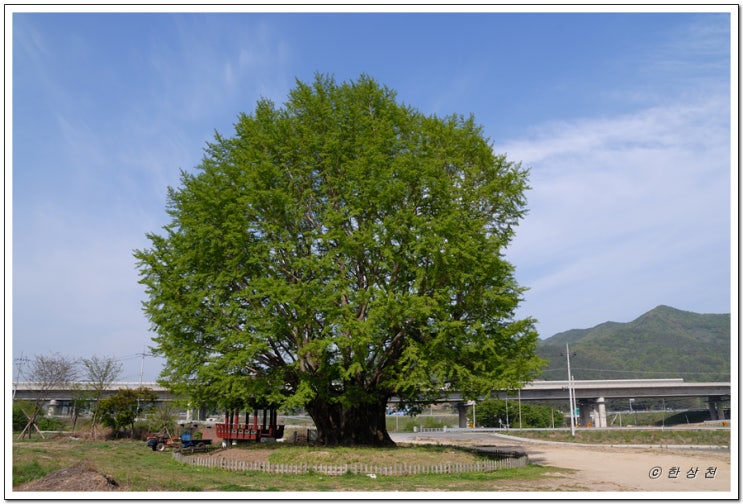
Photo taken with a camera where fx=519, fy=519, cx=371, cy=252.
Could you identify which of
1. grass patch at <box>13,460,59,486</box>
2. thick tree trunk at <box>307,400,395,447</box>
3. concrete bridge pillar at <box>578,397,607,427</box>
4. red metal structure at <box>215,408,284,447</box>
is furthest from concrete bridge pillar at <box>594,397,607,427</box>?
grass patch at <box>13,460,59,486</box>

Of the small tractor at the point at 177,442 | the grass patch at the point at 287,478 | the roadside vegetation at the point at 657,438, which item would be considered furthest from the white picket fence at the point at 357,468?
the roadside vegetation at the point at 657,438

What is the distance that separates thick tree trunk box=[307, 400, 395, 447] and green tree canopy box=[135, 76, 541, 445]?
0.24ft

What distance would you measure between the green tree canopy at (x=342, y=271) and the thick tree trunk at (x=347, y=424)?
74mm

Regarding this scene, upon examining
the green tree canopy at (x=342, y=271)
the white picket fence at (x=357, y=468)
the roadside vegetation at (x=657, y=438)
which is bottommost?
the roadside vegetation at (x=657, y=438)

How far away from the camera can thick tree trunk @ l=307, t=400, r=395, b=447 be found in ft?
79.7

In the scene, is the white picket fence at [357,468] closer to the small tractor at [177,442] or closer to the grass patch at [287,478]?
the grass patch at [287,478]

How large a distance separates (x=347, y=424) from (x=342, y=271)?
7489mm

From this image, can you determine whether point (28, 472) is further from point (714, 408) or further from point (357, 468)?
point (714, 408)

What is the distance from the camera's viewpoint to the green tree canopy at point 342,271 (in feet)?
68.2

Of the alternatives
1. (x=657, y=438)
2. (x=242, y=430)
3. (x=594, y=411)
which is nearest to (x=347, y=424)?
(x=242, y=430)

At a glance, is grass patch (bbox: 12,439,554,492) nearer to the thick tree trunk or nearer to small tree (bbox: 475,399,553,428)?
the thick tree trunk

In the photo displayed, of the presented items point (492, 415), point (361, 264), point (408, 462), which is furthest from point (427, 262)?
point (492, 415)

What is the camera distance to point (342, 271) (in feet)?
74.2
